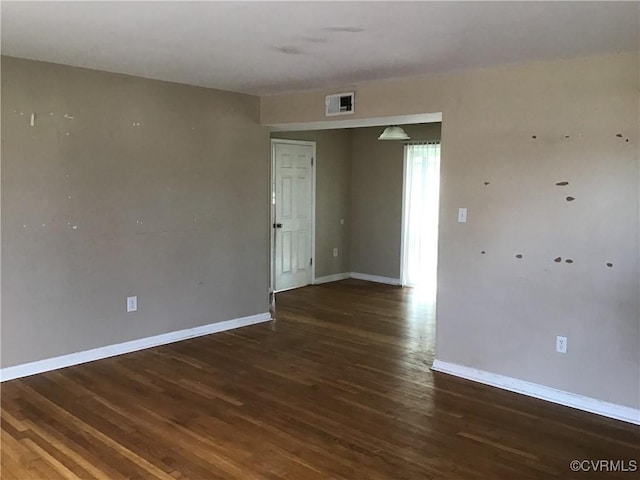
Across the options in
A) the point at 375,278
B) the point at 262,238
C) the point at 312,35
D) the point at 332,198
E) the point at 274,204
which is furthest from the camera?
the point at 375,278

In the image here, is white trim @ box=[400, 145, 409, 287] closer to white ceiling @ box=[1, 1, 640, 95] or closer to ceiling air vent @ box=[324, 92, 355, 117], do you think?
ceiling air vent @ box=[324, 92, 355, 117]

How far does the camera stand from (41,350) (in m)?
4.09

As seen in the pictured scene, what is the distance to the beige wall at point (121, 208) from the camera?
12.9ft

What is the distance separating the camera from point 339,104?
475cm

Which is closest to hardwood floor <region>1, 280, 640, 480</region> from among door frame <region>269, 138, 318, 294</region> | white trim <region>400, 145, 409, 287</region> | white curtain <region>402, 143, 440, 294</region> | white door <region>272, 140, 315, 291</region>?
door frame <region>269, 138, 318, 294</region>

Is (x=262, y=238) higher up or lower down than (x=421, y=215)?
lower down

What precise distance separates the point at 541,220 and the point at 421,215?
11.9ft

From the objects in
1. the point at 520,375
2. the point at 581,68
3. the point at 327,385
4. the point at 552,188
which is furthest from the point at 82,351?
the point at 581,68

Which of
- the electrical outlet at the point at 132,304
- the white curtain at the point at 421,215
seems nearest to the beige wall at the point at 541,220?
the electrical outlet at the point at 132,304

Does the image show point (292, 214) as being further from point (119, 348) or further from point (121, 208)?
point (119, 348)

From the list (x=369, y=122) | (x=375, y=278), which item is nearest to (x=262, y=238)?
(x=369, y=122)

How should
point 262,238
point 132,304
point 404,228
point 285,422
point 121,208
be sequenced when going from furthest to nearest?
1. point 404,228
2. point 262,238
3. point 132,304
4. point 121,208
5. point 285,422

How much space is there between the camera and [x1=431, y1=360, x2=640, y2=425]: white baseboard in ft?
11.3

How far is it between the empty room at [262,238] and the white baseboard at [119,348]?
0.06 feet
